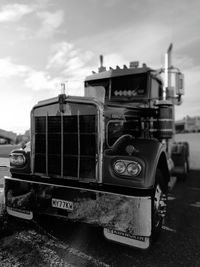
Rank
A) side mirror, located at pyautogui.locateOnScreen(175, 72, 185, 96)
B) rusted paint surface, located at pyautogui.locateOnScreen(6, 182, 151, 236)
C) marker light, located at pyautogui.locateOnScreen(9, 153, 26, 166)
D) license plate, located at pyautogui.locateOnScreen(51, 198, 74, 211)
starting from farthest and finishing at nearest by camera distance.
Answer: side mirror, located at pyautogui.locateOnScreen(175, 72, 185, 96), marker light, located at pyautogui.locateOnScreen(9, 153, 26, 166), license plate, located at pyautogui.locateOnScreen(51, 198, 74, 211), rusted paint surface, located at pyautogui.locateOnScreen(6, 182, 151, 236)

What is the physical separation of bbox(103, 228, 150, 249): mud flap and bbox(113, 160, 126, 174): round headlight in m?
0.67

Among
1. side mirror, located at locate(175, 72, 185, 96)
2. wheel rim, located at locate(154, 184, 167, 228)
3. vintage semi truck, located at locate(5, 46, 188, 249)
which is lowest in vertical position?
wheel rim, located at locate(154, 184, 167, 228)

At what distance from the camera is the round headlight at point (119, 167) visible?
271cm

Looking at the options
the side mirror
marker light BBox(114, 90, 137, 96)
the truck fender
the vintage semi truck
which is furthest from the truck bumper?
the side mirror

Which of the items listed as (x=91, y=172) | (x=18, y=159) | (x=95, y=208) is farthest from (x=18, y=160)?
(x=95, y=208)

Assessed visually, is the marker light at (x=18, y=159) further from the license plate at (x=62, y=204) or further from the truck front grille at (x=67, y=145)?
the license plate at (x=62, y=204)

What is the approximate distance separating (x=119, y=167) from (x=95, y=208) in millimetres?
545

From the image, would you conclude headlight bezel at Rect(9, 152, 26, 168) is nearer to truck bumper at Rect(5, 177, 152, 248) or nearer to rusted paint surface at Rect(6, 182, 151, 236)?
truck bumper at Rect(5, 177, 152, 248)

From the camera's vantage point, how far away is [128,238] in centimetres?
259

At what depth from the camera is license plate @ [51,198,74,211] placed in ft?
9.29

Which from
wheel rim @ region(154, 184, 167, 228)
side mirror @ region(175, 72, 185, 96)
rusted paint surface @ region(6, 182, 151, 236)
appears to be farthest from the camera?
side mirror @ region(175, 72, 185, 96)

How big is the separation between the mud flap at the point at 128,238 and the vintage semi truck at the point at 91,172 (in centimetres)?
1

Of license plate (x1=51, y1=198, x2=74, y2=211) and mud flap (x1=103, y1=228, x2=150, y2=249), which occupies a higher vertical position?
license plate (x1=51, y1=198, x2=74, y2=211)

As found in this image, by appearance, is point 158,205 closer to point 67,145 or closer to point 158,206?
point 158,206
